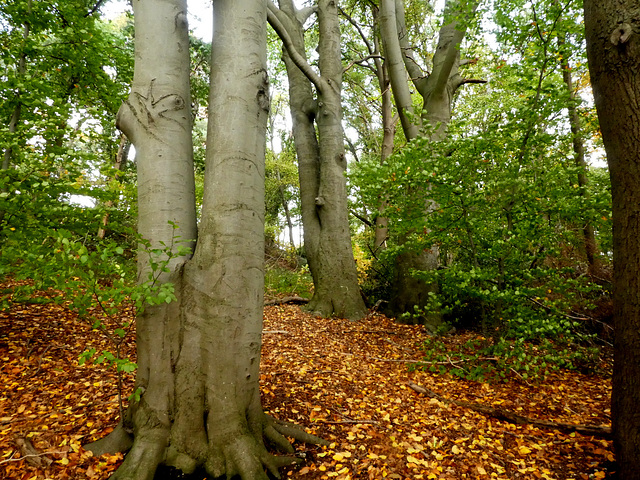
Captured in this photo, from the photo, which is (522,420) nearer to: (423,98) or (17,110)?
(423,98)

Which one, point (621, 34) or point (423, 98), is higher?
point (423, 98)

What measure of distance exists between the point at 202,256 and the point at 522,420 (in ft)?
10.3

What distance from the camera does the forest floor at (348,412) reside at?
228 cm

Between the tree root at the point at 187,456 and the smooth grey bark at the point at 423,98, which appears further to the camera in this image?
the smooth grey bark at the point at 423,98

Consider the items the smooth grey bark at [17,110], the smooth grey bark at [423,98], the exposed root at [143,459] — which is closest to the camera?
the exposed root at [143,459]

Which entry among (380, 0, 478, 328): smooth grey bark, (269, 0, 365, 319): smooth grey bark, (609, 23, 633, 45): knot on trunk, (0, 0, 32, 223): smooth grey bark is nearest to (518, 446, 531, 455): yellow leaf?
(609, 23, 633, 45): knot on trunk

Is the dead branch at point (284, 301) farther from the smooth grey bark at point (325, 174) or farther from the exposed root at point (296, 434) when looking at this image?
the exposed root at point (296, 434)

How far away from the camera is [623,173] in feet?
6.72

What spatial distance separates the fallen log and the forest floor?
4cm

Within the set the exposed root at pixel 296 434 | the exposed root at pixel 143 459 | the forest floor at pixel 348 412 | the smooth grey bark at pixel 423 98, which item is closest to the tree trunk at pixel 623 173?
the forest floor at pixel 348 412

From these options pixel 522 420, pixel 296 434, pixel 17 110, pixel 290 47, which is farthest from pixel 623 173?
pixel 17 110

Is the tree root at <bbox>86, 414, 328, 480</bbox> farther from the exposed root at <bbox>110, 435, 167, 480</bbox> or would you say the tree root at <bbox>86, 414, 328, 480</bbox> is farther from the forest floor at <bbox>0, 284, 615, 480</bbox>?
the forest floor at <bbox>0, 284, 615, 480</bbox>

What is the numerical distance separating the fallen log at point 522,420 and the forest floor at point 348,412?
0.15 ft

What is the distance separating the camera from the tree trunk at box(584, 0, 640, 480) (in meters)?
1.99
